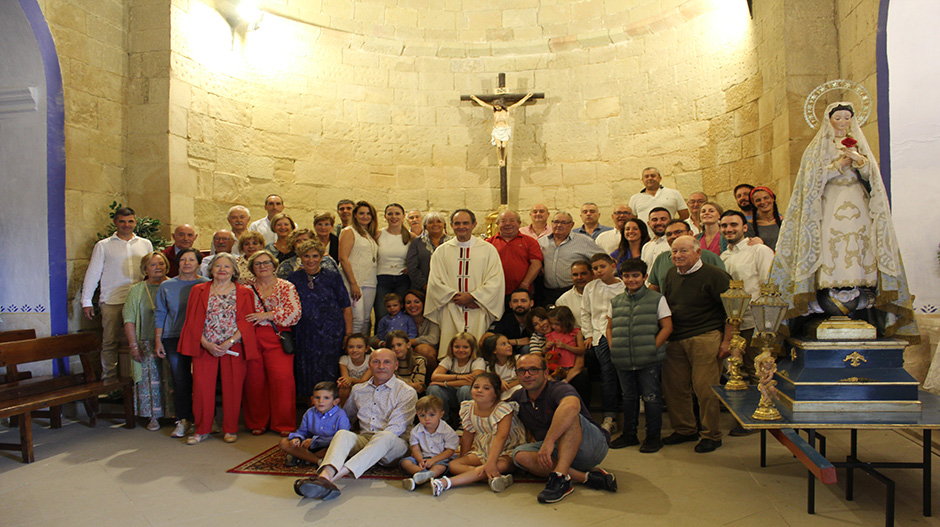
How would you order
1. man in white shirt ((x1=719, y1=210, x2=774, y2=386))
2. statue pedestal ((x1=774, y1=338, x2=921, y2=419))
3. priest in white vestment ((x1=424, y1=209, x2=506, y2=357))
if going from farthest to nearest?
priest in white vestment ((x1=424, y1=209, x2=506, y2=357)) < man in white shirt ((x1=719, y1=210, x2=774, y2=386)) < statue pedestal ((x1=774, y1=338, x2=921, y2=419))

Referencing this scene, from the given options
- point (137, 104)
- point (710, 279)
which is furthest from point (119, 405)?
point (710, 279)

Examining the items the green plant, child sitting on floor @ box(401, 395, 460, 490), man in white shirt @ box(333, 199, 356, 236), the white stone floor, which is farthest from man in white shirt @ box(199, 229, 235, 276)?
child sitting on floor @ box(401, 395, 460, 490)

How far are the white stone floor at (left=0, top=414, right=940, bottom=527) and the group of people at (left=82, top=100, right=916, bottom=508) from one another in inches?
5.7

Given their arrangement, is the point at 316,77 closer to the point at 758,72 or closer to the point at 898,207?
the point at 758,72

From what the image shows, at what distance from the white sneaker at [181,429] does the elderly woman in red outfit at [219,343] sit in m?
0.18

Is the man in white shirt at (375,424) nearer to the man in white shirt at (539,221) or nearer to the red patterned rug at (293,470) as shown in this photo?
the red patterned rug at (293,470)

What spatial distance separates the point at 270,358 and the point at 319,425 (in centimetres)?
102

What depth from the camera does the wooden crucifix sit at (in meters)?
8.67

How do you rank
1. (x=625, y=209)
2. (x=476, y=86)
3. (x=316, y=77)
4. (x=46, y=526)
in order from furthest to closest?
(x=476, y=86), (x=316, y=77), (x=625, y=209), (x=46, y=526)

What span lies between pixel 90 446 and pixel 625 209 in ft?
16.1

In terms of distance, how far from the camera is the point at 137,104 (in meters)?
6.91

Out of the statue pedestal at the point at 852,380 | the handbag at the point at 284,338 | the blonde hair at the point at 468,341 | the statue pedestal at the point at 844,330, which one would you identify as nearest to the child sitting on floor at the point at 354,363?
the handbag at the point at 284,338

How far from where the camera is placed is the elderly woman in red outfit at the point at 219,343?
4.91 meters

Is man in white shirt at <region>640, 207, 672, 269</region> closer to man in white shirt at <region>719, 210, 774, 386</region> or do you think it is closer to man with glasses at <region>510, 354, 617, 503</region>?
man in white shirt at <region>719, 210, 774, 386</region>
